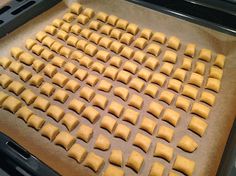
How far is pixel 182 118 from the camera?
1141 millimetres

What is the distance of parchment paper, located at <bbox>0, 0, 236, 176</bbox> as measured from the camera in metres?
1.02

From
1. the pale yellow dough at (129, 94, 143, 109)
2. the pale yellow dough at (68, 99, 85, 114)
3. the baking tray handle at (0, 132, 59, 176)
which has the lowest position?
the baking tray handle at (0, 132, 59, 176)

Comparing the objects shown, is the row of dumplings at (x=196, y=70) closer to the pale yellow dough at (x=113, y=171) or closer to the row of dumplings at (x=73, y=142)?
the row of dumplings at (x=73, y=142)

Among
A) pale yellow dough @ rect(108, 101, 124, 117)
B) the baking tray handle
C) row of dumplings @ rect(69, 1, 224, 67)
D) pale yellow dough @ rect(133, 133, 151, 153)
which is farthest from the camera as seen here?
row of dumplings @ rect(69, 1, 224, 67)

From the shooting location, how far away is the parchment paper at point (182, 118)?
1.02 m

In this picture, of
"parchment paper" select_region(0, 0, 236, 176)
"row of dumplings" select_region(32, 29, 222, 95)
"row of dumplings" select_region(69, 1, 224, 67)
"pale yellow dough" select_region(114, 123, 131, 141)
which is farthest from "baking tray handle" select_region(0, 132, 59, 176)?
"row of dumplings" select_region(69, 1, 224, 67)

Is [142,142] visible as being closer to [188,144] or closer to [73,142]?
[188,144]

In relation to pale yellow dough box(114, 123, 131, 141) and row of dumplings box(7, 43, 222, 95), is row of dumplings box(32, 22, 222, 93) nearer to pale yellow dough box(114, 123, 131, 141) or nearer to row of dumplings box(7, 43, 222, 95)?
row of dumplings box(7, 43, 222, 95)

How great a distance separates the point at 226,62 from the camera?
1.31 m

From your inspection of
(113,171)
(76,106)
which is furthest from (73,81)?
(113,171)

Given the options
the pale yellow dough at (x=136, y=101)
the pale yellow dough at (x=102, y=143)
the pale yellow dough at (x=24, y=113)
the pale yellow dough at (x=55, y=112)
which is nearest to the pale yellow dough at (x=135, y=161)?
the pale yellow dough at (x=102, y=143)

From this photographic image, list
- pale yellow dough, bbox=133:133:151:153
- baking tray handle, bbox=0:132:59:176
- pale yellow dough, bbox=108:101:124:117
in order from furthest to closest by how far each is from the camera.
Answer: pale yellow dough, bbox=108:101:124:117 → pale yellow dough, bbox=133:133:151:153 → baking tray handle, bbox=0:132:59:176

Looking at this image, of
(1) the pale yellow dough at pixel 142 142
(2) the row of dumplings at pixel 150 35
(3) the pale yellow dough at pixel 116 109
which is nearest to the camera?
(1) the pale yellow dough at pixel 142 142

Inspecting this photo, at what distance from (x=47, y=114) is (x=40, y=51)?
0.40 metres
